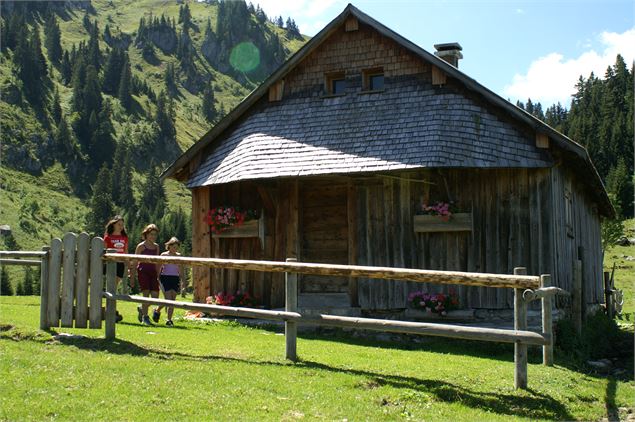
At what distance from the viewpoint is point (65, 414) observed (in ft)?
21.0

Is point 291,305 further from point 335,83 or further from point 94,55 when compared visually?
point 94,55

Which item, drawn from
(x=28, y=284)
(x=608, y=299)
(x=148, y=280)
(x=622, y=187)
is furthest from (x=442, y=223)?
(x=622, y=187)

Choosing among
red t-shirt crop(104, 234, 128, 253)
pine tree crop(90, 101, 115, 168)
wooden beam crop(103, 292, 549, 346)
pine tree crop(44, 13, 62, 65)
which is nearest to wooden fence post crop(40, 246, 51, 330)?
wooden beam crop(103, 292, 549, 346)

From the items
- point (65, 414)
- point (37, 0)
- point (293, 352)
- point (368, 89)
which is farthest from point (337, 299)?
point (37, 0)

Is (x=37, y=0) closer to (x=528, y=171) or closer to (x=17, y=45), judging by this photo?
(x=17, y=45)

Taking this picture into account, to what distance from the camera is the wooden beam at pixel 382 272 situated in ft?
25.6

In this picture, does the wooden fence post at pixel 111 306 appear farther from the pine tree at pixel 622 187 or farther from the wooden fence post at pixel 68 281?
the pine tree at pixel 622 187

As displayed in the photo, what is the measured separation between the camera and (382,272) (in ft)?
27.9

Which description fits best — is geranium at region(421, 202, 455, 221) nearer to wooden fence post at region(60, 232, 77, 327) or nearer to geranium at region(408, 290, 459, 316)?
geranium at region(408, 290, 459, 316)

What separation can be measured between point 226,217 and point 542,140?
7043 mm

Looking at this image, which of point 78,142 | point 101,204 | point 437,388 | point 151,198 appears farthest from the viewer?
point 78,142

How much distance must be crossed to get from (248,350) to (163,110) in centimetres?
15133

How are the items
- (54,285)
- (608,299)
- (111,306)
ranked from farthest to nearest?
(608,299), (54,285), (111,306)

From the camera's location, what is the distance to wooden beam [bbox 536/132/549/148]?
13672 millimetres
